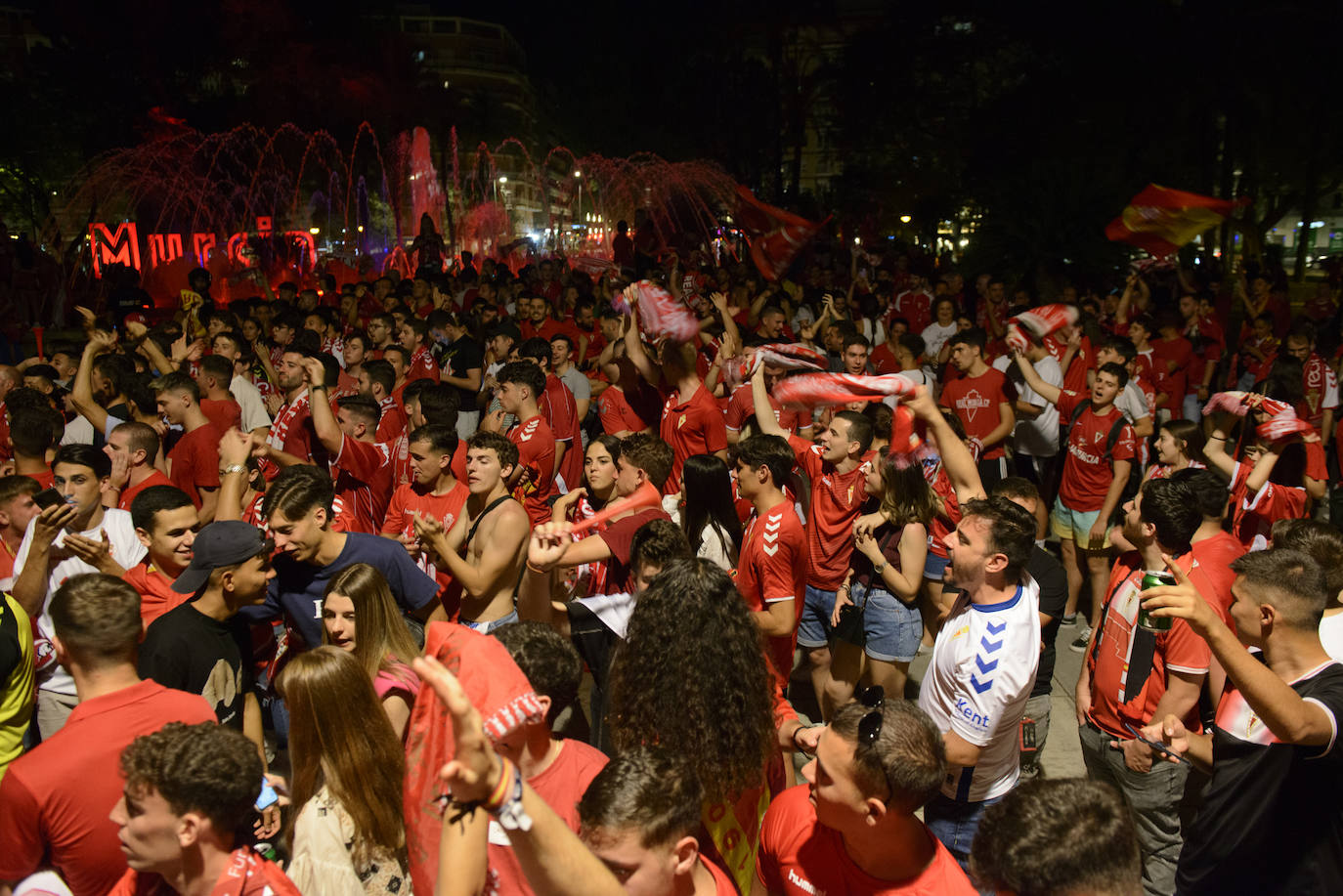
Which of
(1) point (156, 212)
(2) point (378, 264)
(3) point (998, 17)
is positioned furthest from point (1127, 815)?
(1) point (156, 212)

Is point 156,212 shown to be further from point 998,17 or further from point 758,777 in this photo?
point 758,777

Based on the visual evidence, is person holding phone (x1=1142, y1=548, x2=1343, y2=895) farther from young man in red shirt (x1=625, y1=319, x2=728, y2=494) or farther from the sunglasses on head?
young man in red shirt (x1=625, y1=319, x2=728, y2=494)

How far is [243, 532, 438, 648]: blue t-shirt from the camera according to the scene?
424 cm

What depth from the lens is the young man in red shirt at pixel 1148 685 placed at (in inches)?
141

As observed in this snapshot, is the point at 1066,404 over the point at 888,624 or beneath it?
over

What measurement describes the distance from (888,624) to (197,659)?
131 inches

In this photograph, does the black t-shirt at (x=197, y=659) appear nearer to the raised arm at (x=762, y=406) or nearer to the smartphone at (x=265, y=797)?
the smartphone at (x=265, y=797)

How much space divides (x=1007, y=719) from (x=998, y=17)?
91.8 feet

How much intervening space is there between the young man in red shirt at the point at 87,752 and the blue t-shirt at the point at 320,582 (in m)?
0.99

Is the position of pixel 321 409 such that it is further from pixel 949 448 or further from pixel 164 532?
pixel 949 448

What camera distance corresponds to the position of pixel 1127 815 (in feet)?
7.17

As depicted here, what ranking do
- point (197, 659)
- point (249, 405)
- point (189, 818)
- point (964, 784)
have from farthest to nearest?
point (249, 405)
point (197, 659)
point (964, 784)
point (189, 818)

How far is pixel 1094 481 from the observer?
22.2ft

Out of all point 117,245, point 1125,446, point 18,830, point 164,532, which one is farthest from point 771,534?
point 117,245
